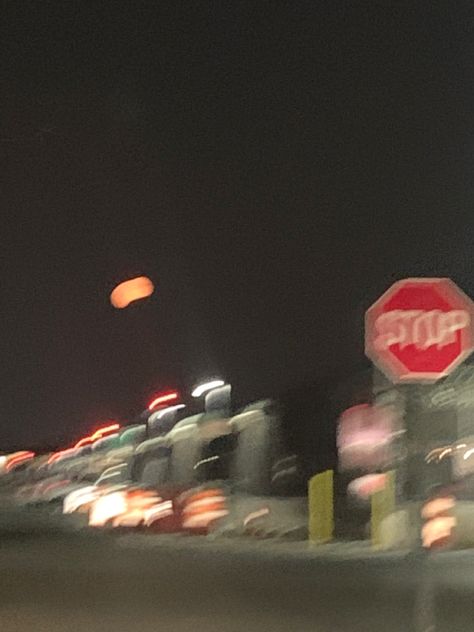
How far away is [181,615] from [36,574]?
3.66 metres

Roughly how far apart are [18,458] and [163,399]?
39.7ft

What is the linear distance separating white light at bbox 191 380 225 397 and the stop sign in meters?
22.4

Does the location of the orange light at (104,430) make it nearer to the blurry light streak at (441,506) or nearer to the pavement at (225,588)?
the pavement at (225,588)

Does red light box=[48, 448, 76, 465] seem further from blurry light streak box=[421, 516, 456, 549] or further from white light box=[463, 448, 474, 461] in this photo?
blurry light streak box=[421, 516, 456, 549]

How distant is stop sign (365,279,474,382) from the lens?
7102mm

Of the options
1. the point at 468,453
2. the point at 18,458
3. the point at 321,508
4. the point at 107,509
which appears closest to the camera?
the point at 321,508

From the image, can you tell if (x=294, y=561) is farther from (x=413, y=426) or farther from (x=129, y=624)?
(x=413, y=426)

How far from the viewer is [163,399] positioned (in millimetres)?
31641

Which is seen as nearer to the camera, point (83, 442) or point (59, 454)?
point (59, 454)

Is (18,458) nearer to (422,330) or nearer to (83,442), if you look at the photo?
(83,442)

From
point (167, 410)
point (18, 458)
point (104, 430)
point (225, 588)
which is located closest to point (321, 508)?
point (225, 588)

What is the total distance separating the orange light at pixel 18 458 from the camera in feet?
136

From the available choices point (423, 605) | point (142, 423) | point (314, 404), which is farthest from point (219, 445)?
Answer: point (423, 605)

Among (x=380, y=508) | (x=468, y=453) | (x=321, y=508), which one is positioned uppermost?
(x=468, y=453)
